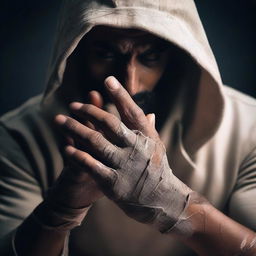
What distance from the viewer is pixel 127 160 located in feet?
2.98

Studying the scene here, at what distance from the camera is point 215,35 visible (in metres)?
1.97

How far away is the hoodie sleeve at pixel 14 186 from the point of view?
1294 mm

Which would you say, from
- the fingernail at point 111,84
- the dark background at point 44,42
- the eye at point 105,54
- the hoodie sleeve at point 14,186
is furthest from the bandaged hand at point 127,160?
the dark background at point 44,42

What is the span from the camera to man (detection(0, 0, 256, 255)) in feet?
3.06

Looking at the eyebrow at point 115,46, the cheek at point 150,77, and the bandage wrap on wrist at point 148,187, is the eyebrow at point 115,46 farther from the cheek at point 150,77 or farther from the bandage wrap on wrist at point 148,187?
the bandage wrap on wrist at point 148,187

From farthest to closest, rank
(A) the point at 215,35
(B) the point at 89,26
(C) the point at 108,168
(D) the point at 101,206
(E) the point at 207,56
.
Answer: (A) the point at 215,35 < (D) the point at 101,206 < (E) the point at 207,56 < (B) the point at 89,26 < (C) the point at 108,168

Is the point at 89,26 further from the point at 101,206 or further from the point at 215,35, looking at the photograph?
the point at 215,35

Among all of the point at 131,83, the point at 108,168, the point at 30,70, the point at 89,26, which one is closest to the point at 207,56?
the point at 131,83

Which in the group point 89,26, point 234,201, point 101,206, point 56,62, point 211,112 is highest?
point 89,26

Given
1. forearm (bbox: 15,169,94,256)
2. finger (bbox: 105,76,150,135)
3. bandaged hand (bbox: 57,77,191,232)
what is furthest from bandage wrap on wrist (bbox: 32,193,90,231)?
finger (bbox: 105,76,150,135)

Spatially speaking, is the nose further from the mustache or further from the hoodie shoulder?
the hoodie shoulder

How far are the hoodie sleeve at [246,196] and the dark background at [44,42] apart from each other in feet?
2.61

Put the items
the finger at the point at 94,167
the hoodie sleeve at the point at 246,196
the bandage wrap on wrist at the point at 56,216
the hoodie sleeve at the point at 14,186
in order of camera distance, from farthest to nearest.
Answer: the hoodie sleeve at the point at 14,186, the hoodie sleeve at the point at 246,196, the bandage wrap on wrist at the point at 56,216, the finger at the point at 94,167

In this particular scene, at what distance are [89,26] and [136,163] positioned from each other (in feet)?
1.19
